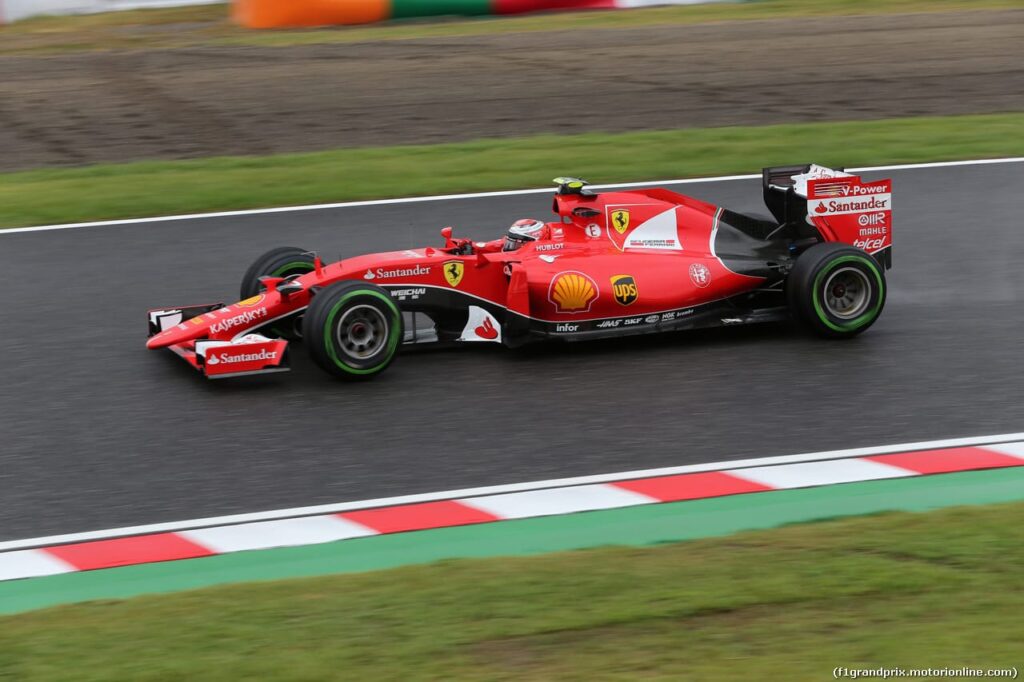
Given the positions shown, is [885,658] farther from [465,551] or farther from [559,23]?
[559,23]

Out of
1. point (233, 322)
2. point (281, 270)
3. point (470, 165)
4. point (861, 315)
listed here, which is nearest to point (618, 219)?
point (861, 315)

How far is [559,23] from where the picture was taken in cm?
2420

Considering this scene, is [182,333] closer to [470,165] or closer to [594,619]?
[594,619]

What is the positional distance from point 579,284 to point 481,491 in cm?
214

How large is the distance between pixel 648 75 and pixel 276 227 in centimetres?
856

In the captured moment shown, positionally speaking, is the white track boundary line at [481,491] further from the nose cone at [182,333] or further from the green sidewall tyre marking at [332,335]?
the nose cone at [182,333]

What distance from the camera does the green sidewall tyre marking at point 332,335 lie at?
307 inches

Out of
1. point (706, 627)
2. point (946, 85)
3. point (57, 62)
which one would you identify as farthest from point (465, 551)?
point (57, 62)

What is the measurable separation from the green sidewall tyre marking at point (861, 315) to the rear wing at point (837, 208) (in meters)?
0.46

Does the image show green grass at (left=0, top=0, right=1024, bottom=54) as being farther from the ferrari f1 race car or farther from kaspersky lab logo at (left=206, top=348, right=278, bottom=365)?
kaspersky lab logo at (left=206, top=348, right=278, bottom=365)

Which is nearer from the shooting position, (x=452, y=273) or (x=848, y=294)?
(x=452, y=273)

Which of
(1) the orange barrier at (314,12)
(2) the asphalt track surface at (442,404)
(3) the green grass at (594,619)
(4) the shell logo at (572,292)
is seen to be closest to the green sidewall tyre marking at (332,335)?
(2) the asphalt track surface at (442,404)

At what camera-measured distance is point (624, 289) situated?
8.48m

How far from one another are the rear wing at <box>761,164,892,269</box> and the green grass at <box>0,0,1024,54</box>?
47.7 ft
